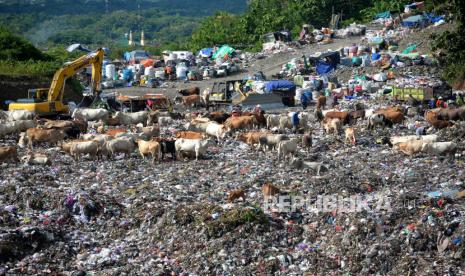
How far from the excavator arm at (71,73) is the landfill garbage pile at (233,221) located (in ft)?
31.6

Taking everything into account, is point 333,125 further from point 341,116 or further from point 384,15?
point 384,15

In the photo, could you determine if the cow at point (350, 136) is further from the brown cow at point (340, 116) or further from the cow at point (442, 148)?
the brown cow at point (340, 116)

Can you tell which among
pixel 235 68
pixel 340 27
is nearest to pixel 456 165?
pixel 235 68

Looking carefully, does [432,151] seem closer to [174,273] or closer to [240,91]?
[174,273]

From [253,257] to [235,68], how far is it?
109ft

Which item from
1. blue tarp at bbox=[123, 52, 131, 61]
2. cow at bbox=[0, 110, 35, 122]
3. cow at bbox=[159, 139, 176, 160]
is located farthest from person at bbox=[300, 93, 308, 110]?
blue tarp at bbox=[123, 52, 131, 61]

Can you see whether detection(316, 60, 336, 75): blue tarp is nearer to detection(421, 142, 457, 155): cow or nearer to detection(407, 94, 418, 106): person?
detection(407, 94, 418, 106): person

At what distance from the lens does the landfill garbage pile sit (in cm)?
1200

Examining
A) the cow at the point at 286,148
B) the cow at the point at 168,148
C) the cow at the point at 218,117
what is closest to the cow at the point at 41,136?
the cow at the point at 168,148

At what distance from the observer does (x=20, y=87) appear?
113ft

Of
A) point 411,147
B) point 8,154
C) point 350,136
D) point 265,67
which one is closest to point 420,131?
point 350,136

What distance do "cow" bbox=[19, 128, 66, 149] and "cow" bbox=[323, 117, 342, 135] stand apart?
729 centimetres

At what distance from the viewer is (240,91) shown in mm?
33250

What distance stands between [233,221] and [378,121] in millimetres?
11157
